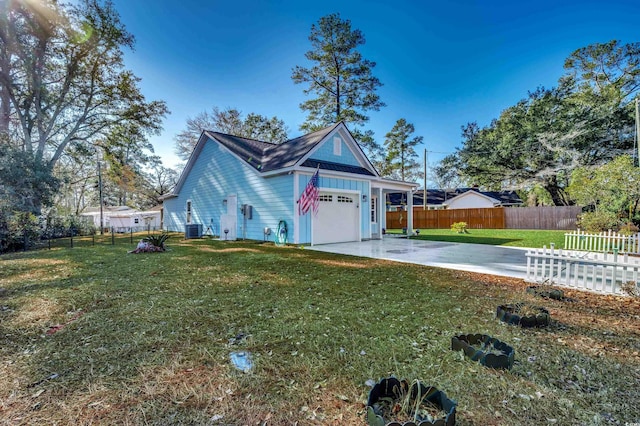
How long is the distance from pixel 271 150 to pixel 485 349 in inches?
516

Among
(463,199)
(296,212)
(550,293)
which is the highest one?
(463,199)

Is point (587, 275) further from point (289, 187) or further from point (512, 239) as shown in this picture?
point (512, 239)

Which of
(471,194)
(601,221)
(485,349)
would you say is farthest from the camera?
(471,194)

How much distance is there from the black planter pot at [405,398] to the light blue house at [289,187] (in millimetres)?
8835

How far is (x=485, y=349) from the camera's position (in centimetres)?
258

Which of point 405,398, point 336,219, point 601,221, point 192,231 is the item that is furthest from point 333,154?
point 405,398

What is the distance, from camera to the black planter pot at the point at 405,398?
1.64 metres

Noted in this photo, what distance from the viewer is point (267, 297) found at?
4406mm

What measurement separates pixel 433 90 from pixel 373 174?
8.14m

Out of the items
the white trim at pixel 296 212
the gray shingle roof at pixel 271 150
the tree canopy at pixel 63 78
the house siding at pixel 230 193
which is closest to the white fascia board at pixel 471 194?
the gray shingle roof at pixel 271 150

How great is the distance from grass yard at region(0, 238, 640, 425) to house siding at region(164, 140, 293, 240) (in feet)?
20.9

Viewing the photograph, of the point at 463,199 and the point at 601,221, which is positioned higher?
the point at 463,199

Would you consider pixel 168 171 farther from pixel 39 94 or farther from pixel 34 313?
pixel 34 313

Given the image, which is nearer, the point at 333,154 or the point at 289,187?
the point at 289,187
